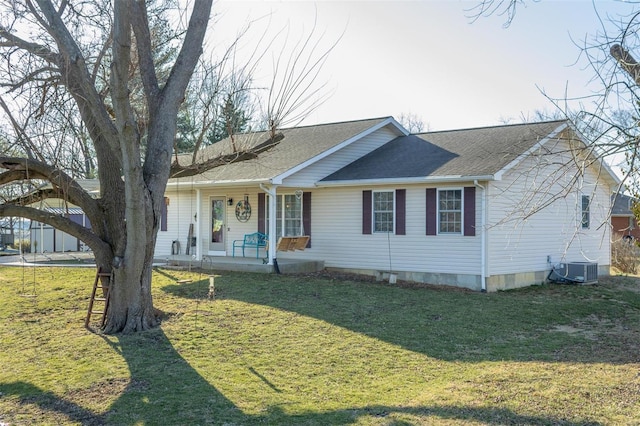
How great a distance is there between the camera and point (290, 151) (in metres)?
18.4

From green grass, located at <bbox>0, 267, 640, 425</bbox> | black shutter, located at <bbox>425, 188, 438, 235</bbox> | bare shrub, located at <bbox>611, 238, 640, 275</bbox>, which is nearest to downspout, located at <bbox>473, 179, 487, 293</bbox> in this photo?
green grass, located at <bbox>0, 267, 640, 425</bbox>

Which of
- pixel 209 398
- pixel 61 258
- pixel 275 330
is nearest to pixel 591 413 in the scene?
pixel 209 398

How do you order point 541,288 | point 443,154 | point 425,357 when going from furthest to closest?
1. point 443,154
2. point 541,288
3. point 425,357

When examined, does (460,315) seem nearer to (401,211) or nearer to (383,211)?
(401,211)

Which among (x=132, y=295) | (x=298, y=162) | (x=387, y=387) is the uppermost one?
(x=298, y=162)

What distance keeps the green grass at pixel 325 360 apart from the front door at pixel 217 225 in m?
6.04

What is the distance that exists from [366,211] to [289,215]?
9.48 feet

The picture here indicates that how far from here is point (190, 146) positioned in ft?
87.5

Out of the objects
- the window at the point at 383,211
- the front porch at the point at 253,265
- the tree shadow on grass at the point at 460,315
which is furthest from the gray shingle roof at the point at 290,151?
the tree shadow on grass at the point at 460,315

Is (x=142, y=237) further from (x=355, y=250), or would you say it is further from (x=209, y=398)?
(x=355, y=250)

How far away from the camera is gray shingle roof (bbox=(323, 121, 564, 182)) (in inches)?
574

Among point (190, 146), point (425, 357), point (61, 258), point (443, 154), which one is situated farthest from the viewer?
point (190, 146)

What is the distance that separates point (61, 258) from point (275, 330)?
1437cm

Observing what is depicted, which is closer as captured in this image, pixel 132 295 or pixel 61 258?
pixel 132 295
